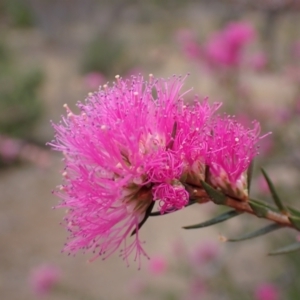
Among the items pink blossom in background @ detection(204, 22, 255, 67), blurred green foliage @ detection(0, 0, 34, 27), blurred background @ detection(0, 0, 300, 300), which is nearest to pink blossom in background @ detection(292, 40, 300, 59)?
blurred background @ detection(0, 0, 300, 300)

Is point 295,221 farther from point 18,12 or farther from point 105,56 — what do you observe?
point 105,56

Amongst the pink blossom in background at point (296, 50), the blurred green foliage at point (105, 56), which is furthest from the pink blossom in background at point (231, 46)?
the blurred green foliage at point (105, 56)

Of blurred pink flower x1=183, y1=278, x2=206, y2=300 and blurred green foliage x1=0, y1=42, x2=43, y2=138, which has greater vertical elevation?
blurred green foliage x1=0, y1=42, x2=43, y2=138

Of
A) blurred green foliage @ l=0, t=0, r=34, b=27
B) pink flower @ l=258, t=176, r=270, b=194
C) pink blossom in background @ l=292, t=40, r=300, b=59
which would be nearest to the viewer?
pink flower @ l=258, t=176, r=270, b=194

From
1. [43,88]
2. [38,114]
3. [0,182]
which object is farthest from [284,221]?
[43,88]

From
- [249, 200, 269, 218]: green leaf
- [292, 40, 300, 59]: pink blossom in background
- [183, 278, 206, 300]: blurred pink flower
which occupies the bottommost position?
[183, 278, 206, 300]: blurred pink flower

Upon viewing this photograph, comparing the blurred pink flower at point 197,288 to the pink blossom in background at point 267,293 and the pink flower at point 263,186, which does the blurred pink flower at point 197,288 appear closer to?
the pink blossom in background at point 267,293

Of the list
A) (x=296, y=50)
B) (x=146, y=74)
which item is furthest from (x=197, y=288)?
(x=146, y=74)

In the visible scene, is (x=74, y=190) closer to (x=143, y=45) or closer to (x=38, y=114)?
(x=38, y=114)

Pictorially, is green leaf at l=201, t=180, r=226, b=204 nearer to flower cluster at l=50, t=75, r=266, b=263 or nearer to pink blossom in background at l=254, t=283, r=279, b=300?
flower cluster at l=50, t=75, r=266, b=263
